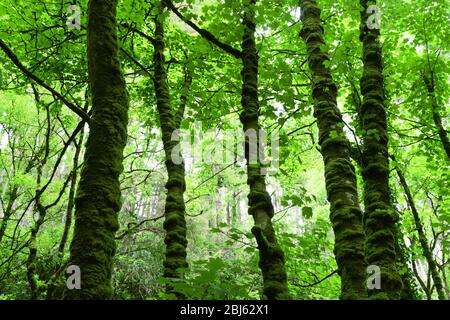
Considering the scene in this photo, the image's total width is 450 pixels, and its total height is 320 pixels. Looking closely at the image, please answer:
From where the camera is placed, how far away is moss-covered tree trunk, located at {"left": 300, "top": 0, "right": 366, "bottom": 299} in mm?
2852

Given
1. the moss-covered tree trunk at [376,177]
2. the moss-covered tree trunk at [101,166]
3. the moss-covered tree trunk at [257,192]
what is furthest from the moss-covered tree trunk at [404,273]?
the moss-covered tree trunk at [101,166]

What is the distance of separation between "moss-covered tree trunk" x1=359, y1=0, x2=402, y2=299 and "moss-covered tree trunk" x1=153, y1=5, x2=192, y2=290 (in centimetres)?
225

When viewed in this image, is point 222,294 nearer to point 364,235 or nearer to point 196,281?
point 196,281

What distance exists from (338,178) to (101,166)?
2075 millimetres

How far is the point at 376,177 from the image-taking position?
315 centimetres

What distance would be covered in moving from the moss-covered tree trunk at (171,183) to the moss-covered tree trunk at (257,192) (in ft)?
3.31

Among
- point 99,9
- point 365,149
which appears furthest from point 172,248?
point 99,9

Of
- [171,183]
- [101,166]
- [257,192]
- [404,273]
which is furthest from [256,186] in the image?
[404,273]

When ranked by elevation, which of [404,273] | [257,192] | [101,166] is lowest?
[404,273]

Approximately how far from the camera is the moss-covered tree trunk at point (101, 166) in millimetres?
2023

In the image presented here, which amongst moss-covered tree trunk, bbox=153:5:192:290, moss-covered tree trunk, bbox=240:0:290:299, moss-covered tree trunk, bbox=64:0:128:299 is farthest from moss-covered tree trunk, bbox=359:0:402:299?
moss-covered tree trunk, bbox=153:5:192:290

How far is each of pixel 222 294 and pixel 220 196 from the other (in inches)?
1001

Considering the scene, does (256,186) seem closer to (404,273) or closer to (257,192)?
(257,192)

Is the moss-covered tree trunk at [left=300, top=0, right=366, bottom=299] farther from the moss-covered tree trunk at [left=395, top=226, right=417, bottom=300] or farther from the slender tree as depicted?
the moss-covered tree trunk at [left=395, top=226, right=417, bottom=300]
